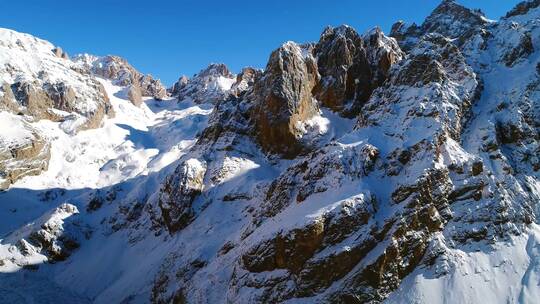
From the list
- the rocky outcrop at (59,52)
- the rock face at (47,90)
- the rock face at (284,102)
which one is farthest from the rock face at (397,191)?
the rocky outcrop at (59,52)

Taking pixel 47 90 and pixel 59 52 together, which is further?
pixel 59 52

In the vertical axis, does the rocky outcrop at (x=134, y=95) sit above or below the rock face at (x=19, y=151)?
above

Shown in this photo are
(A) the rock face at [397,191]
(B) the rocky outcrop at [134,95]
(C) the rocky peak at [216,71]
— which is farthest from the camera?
(C) the rocky peak at [216,71]

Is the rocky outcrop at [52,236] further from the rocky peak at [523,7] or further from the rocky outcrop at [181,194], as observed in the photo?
the rocky peak at [523,7]

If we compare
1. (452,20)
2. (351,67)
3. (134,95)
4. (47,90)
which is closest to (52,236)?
(351,67)

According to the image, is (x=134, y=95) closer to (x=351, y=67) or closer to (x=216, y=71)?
(x=216, y=71)
